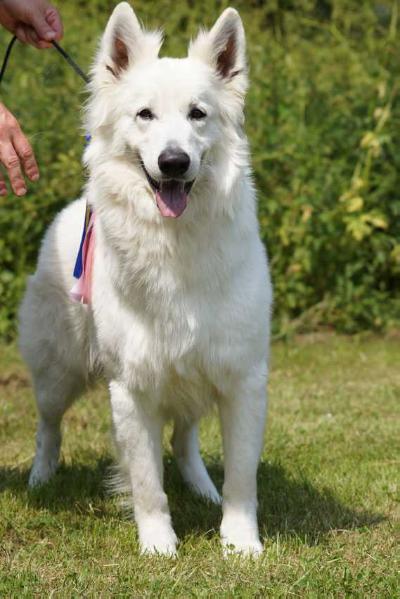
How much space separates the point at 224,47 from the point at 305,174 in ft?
13.7

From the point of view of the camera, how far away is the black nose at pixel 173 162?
131 inches

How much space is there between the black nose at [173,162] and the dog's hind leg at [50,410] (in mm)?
1638

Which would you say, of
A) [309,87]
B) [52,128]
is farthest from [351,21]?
[52,128]

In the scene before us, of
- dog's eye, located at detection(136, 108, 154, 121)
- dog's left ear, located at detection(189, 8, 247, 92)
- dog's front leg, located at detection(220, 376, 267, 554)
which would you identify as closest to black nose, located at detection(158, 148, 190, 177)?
dog's eye, located at detection(136, 108, 154, 121)

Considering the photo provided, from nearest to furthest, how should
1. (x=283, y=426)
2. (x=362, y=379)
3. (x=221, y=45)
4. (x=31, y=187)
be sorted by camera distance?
1. (x=221, y=45)
2. (x=283, y=426)
3. (x=362, y=379)
4. (x=31, y=187)

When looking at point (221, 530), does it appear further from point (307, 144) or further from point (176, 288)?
point (307, 144)

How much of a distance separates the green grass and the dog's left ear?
1.66 m

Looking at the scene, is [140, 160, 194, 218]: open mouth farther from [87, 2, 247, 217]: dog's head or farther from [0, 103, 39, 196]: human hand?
[0, 103, 39, 196]: human hand

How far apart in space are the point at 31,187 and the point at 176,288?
428cm

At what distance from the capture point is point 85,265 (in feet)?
13.4

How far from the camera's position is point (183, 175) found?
3379mm

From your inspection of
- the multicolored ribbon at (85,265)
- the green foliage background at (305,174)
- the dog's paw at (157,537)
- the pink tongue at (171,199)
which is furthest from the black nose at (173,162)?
the green foliage background at (305,174)

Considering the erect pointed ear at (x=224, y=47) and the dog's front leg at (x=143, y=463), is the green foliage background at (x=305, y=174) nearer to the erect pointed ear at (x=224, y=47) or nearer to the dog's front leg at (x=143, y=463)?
the erect pointed ear at (x=224, y=47)

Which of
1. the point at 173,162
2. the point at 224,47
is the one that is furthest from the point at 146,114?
the point at 224,47
